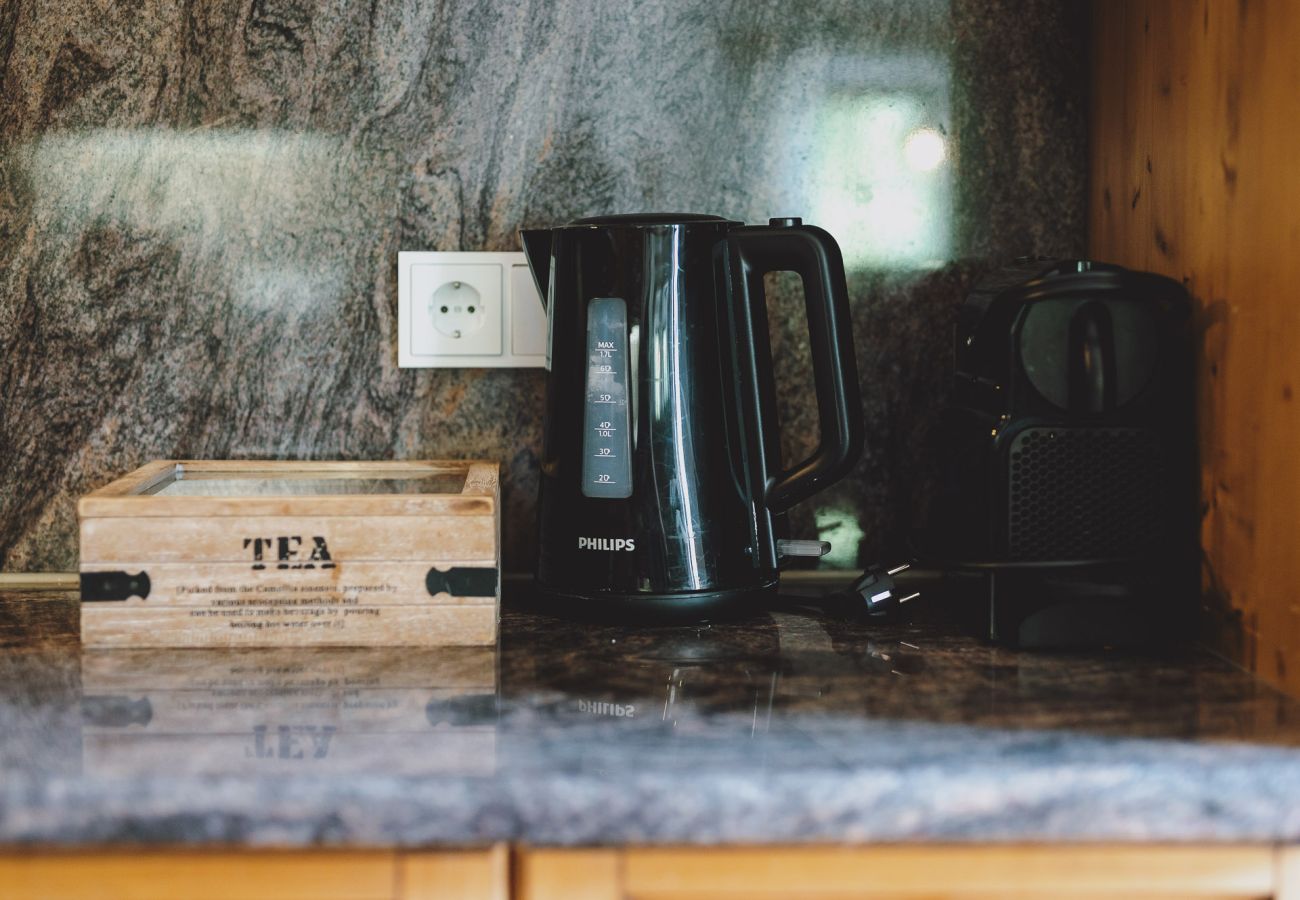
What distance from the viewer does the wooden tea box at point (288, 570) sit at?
0.77 meters

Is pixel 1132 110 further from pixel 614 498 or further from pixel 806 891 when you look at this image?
pixel 806 891

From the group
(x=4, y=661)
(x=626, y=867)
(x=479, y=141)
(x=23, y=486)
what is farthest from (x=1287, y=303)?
(x=23, y=486)

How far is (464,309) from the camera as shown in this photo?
3.32 feet

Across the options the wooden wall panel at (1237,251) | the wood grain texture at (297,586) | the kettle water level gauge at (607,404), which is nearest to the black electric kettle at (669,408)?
the kettle water level gauge at (607,404)

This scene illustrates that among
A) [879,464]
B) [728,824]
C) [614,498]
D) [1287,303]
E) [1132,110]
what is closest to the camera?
[728,824]

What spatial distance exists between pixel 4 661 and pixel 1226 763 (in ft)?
2.45

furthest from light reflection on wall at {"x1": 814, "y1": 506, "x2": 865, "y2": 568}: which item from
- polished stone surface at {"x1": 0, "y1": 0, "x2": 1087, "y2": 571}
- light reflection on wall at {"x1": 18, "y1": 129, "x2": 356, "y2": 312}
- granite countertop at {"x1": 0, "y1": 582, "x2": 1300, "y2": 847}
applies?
light reflection on wall at {"x1": 18, "y1": 129, "x2": 356, "y2": 312}

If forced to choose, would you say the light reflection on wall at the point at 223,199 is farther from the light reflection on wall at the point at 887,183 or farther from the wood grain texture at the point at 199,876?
the wood grain texture at the point at 199,876

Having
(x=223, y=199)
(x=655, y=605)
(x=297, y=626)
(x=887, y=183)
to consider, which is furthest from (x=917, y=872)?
(x=223, y=199)

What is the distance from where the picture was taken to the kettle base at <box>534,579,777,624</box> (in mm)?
834

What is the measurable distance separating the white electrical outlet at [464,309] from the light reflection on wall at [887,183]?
28cm

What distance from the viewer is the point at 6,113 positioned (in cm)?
99

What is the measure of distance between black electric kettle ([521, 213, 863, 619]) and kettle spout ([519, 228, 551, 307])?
4 centimetres

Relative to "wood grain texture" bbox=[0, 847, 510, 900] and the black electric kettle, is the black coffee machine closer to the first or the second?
the black electric kettle
